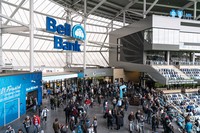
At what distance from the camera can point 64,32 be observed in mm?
27453

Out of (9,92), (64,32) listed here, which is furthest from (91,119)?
(64,32)

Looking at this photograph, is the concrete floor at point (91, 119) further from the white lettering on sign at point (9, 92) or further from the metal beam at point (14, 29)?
the metal beam at point (14, 29)

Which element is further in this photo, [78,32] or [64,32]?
[78,32]

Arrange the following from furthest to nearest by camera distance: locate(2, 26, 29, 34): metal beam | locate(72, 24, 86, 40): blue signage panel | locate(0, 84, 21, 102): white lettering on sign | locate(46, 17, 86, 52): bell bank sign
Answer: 1. locate(72, 24, 86, 40): blue signage panel
2. locate(46, 17, 86, 52): bell bank sign
3. locate(2, 26, 29, 34): metal beam
4. locate(0, 84, 21, 102): white lettering on sign

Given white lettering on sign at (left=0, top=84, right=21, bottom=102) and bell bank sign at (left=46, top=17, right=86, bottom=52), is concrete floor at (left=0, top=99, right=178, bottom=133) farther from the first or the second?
bell bank sign at (left=46, top=17, right=86, bottom=52)

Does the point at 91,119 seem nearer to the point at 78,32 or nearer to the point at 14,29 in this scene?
the point at 14,29

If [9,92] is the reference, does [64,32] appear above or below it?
above

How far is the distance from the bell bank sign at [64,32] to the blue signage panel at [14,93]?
297 inches

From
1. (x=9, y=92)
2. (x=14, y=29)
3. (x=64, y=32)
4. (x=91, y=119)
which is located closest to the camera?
(x=9, y=92)

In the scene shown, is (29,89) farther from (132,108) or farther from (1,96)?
(132,108)

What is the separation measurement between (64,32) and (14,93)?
14.0 m

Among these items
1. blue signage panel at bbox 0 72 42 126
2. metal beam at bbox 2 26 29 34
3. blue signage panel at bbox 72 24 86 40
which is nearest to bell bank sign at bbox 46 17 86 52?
blue signage panel at bbox 72 24 86 40

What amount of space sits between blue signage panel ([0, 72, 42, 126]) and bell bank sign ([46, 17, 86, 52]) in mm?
7543

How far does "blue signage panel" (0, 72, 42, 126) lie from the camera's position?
45.9 ft
